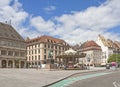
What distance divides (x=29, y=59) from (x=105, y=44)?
52.2 meters

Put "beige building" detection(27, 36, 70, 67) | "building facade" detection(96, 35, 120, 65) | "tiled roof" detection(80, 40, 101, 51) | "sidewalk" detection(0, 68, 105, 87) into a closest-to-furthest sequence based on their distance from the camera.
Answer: "sidewalk" detection(0, 68, 105, 87)
"beige building" detection(27, 36, 70, 67)
"tiled roof" detection(80, 40, 101, 51)
"building facade" detection(96, 35, 120, 65)

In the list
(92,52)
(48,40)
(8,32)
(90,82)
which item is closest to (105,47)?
(92,52)

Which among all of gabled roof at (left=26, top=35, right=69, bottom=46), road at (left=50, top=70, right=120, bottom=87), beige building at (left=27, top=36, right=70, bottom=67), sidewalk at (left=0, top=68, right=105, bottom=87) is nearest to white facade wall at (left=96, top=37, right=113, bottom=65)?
gabled roof at (left=26, top=35, right=69, bottom=46)

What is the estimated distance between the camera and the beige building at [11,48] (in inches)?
3632

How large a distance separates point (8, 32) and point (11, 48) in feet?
23.9

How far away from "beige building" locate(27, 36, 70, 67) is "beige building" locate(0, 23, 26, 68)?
1960 cm

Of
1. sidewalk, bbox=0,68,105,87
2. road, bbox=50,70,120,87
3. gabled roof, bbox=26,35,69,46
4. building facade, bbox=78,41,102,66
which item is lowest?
road, bbox=50,70,120,87

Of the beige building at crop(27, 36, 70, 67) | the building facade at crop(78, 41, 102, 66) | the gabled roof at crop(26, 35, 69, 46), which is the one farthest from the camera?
the building facade at crop(78, 41, 102, 66)

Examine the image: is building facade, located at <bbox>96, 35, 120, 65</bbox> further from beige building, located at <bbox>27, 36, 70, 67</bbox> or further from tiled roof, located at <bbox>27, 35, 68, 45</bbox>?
beige building, located at <bbox>27, 36, 70, 67</bbox>

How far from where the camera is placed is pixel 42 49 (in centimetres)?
12219

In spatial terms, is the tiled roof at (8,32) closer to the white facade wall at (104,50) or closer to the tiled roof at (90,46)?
the tiled roof at (90,46)

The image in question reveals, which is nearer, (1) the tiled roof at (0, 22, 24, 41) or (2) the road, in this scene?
(2) the road

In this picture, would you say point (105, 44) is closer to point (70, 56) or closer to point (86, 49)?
point (86, 49)

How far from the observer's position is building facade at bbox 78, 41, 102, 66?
148750mm
